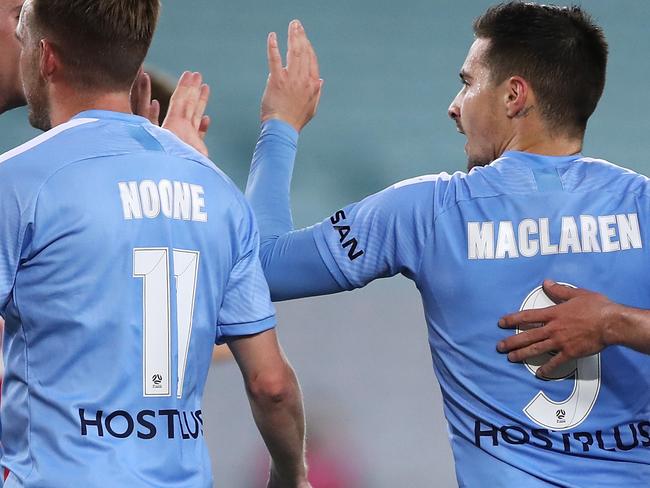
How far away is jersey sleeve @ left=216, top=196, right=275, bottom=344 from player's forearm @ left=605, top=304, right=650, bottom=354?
0.67m

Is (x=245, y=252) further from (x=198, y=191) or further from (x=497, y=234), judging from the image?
(x=497, y=234)

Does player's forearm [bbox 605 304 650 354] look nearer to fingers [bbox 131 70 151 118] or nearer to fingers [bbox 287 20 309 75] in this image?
fingers [bbox 287 20 309 75]

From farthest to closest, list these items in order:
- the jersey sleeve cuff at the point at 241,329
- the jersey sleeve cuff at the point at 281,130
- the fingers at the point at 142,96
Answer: the fingers at the point at 142,96 < the jersey sleeve cuff at the point at 281,130 < the jersey sleeve cuff at the point at 241,329

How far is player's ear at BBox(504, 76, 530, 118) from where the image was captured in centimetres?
241

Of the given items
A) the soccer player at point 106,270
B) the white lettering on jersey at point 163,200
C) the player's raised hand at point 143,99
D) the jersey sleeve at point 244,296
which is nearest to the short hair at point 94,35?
A: the soccer player at point 106,270

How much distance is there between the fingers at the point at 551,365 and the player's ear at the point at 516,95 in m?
0.57

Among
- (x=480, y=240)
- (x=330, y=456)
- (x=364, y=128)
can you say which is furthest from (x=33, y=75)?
(x=364, y=128)

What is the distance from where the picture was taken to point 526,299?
2.21m

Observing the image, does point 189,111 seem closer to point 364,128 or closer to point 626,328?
point 626,328

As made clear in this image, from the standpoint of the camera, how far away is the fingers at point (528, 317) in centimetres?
217

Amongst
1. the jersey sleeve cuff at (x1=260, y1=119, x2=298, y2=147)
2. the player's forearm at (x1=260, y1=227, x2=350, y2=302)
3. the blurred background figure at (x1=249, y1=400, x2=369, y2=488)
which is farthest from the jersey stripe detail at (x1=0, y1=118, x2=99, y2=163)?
the blurred background figure at (x1=249, y1=400, x2=369, y2=488)

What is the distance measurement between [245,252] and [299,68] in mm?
741

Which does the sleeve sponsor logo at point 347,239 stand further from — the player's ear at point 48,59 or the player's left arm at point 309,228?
the player's ear at point 48,59

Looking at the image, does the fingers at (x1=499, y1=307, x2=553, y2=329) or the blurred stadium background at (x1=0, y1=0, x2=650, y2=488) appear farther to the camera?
the blurred stadium background at (x1=0, y1=0, x2=650, y2=488)
